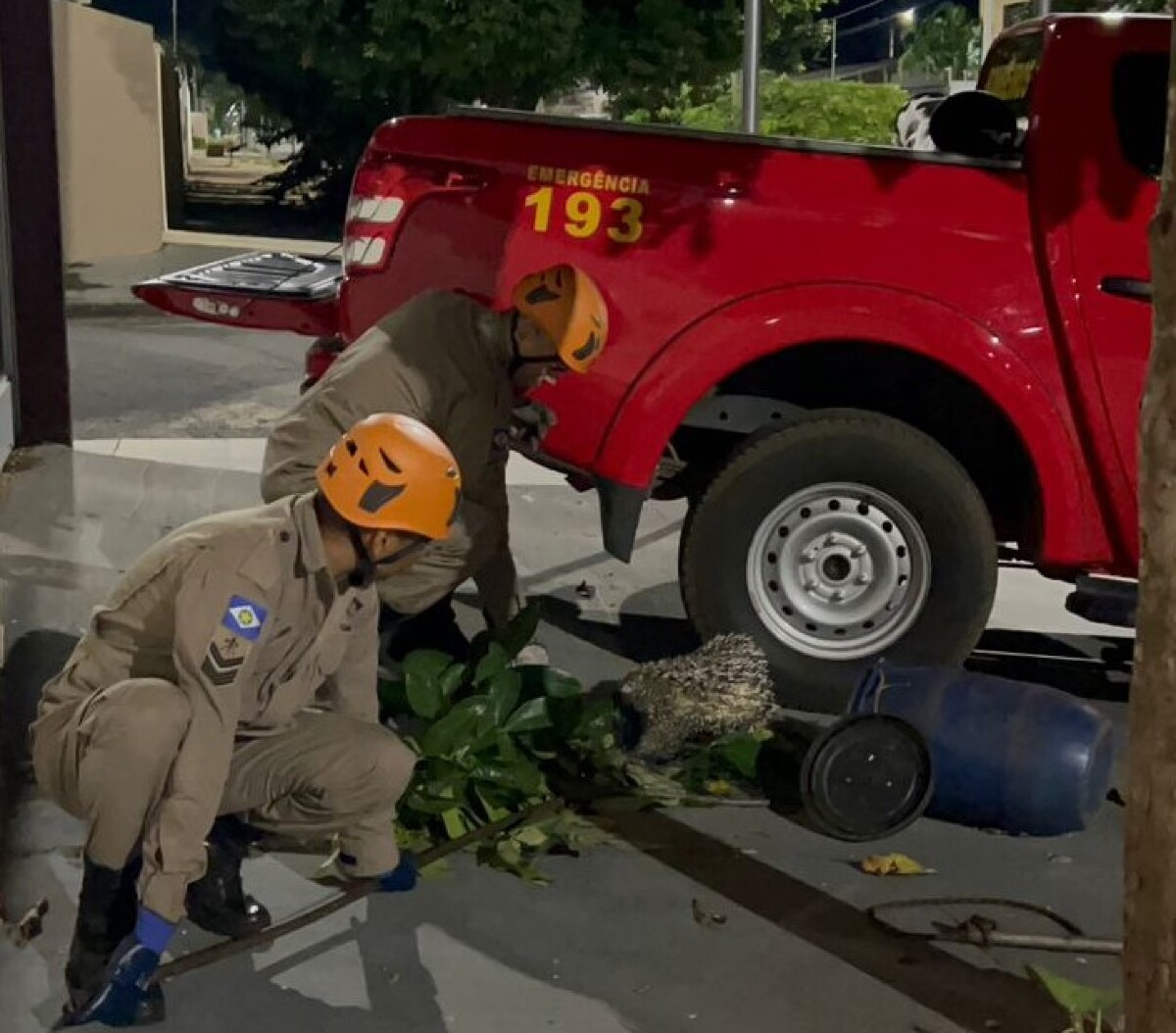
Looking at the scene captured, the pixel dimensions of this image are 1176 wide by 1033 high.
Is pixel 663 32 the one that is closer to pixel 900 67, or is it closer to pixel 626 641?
pixel 626 641

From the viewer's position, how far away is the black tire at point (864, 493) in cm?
542

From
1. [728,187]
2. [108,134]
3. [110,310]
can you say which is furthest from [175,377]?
[108,134]

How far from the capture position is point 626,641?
651 centimetres

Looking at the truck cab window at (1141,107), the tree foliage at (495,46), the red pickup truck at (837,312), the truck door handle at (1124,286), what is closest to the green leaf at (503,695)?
the red pickup truck at (837,312)

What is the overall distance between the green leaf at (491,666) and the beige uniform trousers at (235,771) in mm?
897

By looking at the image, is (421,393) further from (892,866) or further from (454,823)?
(892,866)

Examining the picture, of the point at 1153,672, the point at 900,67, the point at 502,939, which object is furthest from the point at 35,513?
the point at 900,67

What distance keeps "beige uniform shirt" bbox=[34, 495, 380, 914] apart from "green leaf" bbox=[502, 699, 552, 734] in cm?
85

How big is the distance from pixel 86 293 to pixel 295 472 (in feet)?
43.3

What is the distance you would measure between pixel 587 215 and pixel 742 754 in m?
1.76

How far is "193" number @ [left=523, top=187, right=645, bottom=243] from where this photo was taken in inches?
212

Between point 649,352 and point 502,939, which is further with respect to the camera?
point 649,352

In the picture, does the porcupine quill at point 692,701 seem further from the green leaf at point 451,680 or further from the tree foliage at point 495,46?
the tree foliage at point 495,46

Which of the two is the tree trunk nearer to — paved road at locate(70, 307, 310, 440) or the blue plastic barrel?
the blue plastic barrel
